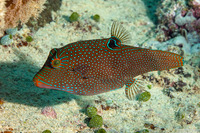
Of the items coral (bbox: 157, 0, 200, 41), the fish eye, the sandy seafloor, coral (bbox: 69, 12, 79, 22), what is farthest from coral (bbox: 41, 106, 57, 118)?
coral (bbox: 157, 0, 200, 41)

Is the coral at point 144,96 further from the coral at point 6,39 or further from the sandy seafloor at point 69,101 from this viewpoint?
the coral at point 6,39

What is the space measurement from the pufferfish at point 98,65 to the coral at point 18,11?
2.88 m

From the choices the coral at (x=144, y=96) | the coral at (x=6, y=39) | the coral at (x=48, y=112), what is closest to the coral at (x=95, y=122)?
the coral at (x=48, y=112)

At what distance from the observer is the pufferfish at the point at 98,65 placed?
3348 millimetres

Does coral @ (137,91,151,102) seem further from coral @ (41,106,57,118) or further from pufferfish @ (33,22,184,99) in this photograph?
coral @ (41,106,57,118)

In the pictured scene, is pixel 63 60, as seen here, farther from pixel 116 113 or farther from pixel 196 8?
pixel 196 8

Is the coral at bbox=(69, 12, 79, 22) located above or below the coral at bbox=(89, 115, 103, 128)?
above

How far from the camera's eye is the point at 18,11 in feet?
18.1

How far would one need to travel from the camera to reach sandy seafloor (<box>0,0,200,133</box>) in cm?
410

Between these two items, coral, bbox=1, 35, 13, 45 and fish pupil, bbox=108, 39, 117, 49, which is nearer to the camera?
fish pupil, bbox=108, 39, 117, 49

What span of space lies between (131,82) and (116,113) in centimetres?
146

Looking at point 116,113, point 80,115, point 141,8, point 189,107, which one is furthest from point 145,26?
point 80,115

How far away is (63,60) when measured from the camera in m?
3.39

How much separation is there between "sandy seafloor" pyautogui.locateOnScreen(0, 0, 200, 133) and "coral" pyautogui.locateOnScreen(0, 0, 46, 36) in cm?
43
